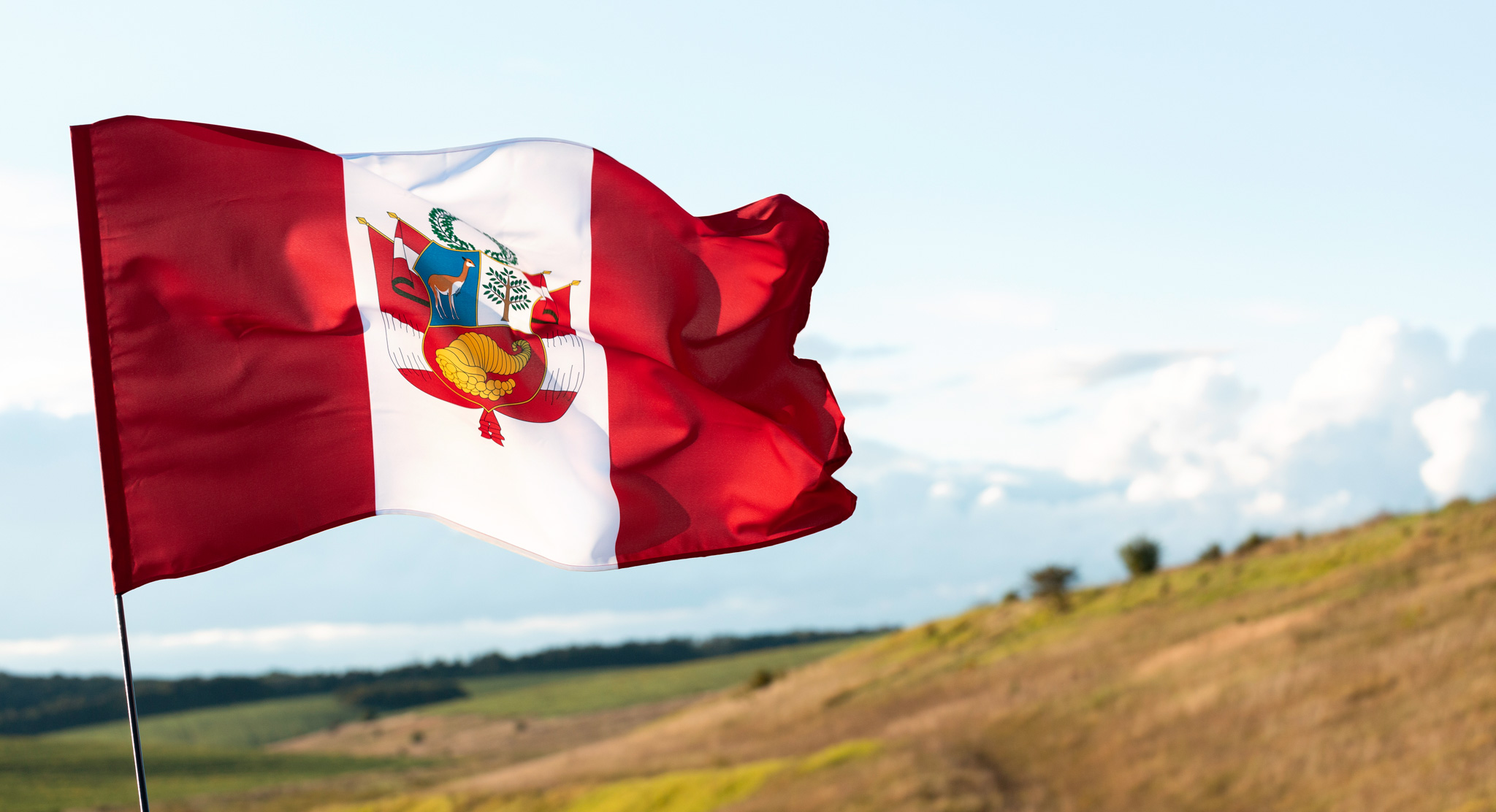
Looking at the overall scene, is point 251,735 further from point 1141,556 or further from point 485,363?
point 485,363

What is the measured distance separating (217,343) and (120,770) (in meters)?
115

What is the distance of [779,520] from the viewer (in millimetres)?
10438

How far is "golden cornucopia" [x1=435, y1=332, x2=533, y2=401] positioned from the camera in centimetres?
→ 998

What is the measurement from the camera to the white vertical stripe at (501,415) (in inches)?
389

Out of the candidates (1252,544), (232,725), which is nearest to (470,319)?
(1252,544)

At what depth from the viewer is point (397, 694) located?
6521 inches

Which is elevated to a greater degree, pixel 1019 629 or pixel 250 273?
pixel 250 273

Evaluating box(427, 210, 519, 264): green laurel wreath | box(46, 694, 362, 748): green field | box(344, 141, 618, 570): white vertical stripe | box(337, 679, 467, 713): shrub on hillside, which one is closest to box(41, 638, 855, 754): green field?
box(46, 694, 362, 748): green field

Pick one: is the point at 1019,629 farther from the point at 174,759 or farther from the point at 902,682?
the point at 174,759

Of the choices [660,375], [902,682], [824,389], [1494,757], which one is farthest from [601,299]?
[902,682]

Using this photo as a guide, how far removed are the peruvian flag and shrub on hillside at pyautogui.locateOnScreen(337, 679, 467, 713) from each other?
520 ft

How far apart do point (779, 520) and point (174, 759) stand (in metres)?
116

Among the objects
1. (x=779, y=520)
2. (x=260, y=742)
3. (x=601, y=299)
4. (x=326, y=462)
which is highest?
(x=601, y=299)

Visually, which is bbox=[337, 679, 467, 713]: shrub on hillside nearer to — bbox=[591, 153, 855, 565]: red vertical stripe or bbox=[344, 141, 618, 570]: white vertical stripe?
bbox=[344, 141, 618, 570]: white vertical stripe
